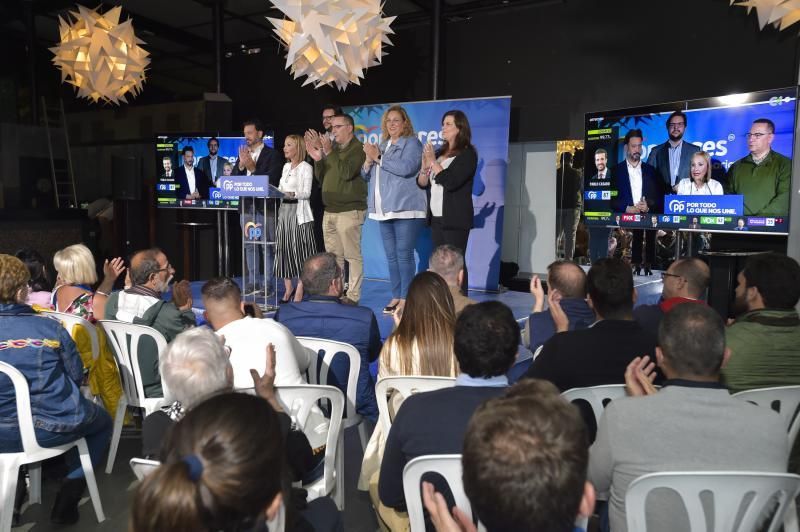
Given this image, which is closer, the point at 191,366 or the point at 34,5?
the point at 191,366

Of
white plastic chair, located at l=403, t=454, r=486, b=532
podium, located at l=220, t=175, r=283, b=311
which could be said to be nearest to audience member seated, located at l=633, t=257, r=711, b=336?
white plastic chair, located at l=403, t=454, r=486, b=532

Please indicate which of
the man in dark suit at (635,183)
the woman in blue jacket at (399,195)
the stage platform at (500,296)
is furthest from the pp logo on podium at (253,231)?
the man in dark suit at (635,183)

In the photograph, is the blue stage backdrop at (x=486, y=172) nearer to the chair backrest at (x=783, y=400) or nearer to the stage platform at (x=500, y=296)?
the stage platform at (x=500, y=296)

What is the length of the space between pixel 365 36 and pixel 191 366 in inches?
136

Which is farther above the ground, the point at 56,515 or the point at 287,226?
the point at 287,226

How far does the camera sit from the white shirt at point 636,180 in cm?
519

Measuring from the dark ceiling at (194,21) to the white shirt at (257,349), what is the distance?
5805mm

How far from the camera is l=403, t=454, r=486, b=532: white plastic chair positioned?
136 cm

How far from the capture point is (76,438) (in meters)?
2.24

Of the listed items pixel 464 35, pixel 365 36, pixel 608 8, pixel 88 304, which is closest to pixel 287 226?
pixel 365 36

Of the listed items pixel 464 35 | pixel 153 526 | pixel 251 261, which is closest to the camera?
pixel 153 526

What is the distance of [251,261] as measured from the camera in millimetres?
4988

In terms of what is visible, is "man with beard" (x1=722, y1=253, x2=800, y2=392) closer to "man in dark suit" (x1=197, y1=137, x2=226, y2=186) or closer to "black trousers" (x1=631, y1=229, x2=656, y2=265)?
"black trousers" (x1=631, y1=229, x2=656, y2=265)

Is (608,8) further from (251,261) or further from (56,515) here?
(56,515)
